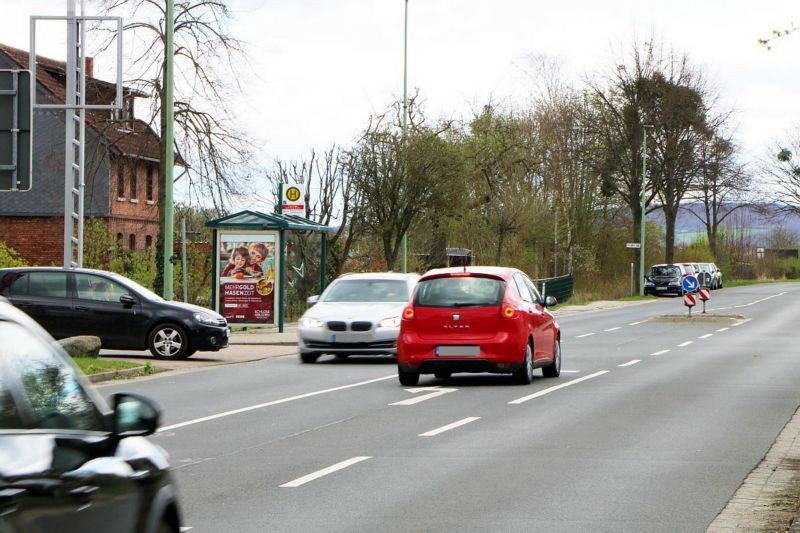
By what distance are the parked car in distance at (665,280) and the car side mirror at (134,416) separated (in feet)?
220

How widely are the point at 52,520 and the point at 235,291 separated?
2748 centimetres

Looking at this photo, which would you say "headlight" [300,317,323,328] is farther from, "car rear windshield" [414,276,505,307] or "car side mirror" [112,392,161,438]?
"car side mirror" [112,392,161,438]

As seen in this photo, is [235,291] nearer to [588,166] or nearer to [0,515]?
[0,515]

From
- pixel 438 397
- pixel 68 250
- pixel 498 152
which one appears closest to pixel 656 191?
pixel 498 152

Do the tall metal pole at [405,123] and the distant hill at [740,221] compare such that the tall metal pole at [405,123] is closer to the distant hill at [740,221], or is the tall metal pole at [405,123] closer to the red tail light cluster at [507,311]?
the red tail light cluster at [507,311]

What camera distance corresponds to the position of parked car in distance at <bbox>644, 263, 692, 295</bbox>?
70.3 meters

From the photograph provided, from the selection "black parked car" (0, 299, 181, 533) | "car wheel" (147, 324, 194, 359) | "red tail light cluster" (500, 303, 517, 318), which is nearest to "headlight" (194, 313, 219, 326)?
"car wheel" (147, 324, 194, 359)

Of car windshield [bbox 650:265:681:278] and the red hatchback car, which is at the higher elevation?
car windshield [bbox 650:265:681:278]

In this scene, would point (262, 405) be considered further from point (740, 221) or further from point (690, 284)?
point (740, 221)

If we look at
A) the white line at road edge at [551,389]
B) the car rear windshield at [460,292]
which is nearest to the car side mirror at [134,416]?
the white line at road edge at [551,389]

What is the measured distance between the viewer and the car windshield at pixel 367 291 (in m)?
24.1

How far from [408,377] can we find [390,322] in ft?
14.3

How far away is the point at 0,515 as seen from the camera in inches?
132

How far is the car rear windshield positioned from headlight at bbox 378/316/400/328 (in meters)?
4.32
